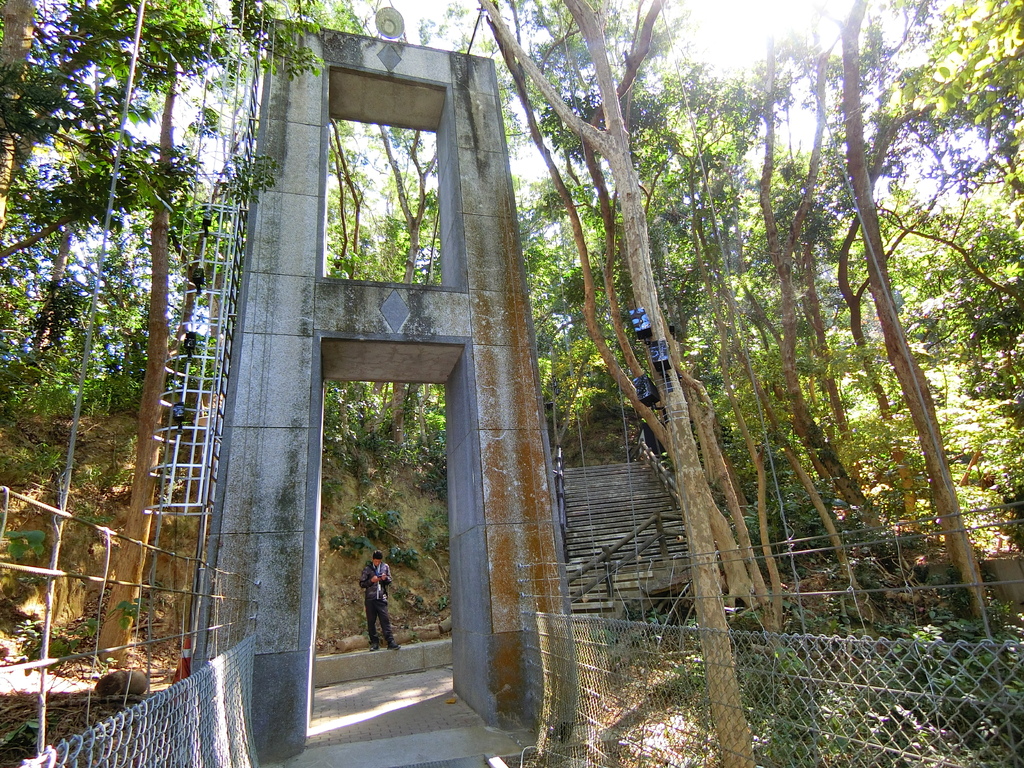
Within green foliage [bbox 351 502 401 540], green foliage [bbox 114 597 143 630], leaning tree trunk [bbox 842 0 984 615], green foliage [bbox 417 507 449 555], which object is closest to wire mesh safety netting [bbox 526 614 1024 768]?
green foliage [bbox 114 597 143 630]

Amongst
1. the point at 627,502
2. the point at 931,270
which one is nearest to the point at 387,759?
the point at 627,502

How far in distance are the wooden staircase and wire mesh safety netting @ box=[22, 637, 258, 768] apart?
469cm

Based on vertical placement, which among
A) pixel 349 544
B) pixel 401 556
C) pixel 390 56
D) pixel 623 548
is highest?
pixel 390 56

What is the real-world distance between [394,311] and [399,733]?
4.17 m

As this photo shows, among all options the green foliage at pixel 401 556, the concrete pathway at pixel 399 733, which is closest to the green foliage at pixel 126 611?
the concrete pathway at pixel 399 733

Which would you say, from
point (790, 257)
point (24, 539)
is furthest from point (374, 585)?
point (790, 257)

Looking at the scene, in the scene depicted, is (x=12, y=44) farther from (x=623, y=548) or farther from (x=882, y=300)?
(x=882, y=300)

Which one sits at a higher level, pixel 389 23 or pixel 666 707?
pixel 389 23

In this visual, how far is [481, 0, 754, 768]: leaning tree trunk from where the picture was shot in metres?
3.68

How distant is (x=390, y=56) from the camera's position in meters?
7.70

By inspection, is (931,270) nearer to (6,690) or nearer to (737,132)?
(737,132)

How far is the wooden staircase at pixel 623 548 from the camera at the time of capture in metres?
9.16

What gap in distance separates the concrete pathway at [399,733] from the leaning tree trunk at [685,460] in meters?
1.96

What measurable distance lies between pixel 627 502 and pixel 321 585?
6397mm
